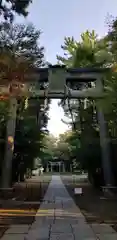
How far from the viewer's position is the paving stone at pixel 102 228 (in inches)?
299

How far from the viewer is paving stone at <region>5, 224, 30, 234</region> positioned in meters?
7.35

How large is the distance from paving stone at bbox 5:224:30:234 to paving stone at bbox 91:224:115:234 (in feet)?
5.90

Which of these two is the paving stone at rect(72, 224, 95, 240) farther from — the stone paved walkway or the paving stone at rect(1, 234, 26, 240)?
the paving stone at rect(1, 234, 26, 240)

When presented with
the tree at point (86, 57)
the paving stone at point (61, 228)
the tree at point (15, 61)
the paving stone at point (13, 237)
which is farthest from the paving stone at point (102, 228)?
the tree at point (86, 57)

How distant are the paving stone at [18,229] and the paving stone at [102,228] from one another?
5.90 feet

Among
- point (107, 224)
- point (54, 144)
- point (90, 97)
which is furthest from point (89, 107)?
point (54, 144)

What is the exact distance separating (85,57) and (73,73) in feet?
17.3

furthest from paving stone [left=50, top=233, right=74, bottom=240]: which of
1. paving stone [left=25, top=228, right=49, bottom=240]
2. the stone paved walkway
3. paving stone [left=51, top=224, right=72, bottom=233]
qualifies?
paving stone [left=51, top=224, right=72, bottom=233]

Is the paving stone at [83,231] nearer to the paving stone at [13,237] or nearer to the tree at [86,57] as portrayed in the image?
the paving stone at [13,237]

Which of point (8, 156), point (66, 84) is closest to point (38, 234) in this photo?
point (8, 156)

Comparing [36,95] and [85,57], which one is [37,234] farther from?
[85,57]

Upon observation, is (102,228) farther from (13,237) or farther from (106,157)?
(106,157)

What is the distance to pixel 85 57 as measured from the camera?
82.4ft

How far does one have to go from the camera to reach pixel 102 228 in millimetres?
8016
